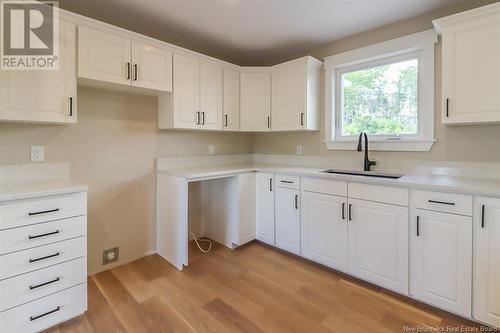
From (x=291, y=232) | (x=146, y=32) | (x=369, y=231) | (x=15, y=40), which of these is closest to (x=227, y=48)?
(x=146, y=32)

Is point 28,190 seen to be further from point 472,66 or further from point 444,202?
point 472,66

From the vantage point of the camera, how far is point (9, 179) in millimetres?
1782

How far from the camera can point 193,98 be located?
2.60 metres

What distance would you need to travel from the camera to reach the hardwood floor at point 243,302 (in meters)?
1.60

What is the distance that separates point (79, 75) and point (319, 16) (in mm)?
2101

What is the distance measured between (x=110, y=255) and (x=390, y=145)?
9.58 feet

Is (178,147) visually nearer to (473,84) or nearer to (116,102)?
(116,102)

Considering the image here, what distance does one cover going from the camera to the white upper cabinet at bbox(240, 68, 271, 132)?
121 inches

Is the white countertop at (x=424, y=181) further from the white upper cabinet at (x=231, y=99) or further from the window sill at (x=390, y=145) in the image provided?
the white upper cabinet at (x=231, y=99)

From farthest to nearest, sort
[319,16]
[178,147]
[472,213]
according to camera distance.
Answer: [178,147]
[319,16]
[472,213]

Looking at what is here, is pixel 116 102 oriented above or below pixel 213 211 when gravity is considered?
above

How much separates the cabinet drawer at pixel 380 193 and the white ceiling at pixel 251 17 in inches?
61.5

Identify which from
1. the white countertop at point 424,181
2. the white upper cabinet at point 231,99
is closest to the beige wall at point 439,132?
the white countertop at point 424,181

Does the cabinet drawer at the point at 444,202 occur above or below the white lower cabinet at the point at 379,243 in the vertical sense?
above
